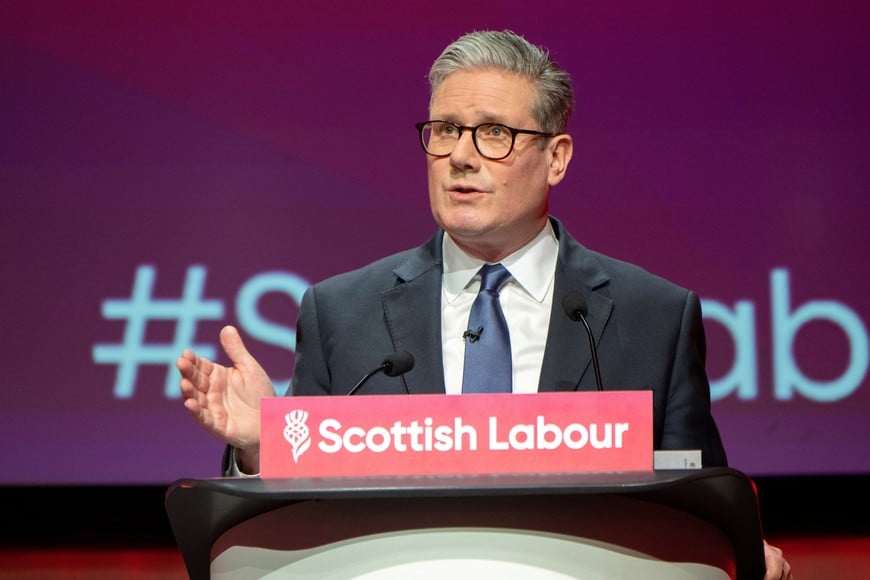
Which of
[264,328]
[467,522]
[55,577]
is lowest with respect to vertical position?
[467,522]

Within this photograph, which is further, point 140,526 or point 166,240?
point 140,526

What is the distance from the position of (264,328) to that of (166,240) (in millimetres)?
482

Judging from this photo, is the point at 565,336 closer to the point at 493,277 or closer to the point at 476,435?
the point at 493,277

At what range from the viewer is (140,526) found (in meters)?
4.62

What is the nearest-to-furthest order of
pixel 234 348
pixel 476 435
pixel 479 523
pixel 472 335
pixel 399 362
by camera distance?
pixel 479 523, pixel 476 435, pixel 399 362, pixel 234 348, pixel 472 335

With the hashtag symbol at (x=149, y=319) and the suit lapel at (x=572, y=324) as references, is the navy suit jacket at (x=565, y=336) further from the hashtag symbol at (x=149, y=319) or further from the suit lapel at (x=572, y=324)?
the hashtag symbol at (x=149, y=319)

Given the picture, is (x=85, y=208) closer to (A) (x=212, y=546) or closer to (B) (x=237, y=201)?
(B) (x=237, y=201)

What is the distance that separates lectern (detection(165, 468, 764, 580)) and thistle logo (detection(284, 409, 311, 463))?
0.29ft

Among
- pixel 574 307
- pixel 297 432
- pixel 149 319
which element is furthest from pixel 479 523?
pixel 149 319

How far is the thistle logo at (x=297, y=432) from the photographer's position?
140 centimetres

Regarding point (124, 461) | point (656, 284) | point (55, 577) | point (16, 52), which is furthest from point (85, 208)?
point (656, 284)

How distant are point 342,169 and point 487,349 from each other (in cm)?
206

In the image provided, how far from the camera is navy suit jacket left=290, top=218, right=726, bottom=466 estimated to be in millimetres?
2297

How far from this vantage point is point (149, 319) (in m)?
4.11
